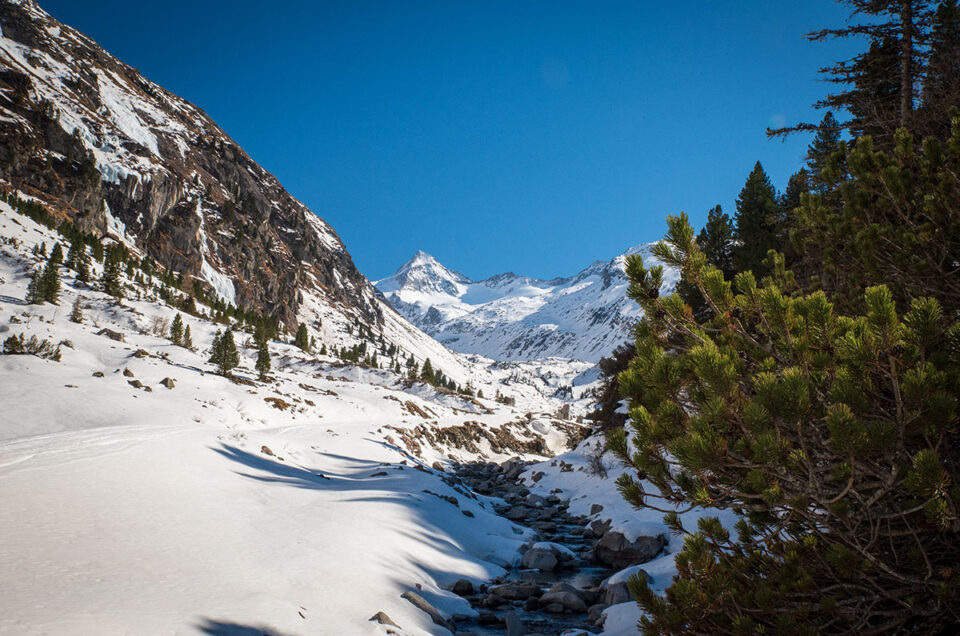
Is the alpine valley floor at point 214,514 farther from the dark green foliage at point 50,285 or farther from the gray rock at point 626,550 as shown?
the dark green foliage at point 50,285

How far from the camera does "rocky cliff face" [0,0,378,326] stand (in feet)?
329

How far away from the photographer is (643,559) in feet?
44.2

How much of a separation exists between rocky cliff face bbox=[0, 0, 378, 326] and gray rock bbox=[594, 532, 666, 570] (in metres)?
126

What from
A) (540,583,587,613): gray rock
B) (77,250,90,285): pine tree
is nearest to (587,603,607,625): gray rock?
(540,583,587,613): gray rock

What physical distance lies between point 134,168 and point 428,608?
488ft

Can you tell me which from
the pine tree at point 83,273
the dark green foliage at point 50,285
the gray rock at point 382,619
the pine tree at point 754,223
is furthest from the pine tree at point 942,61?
the pine tree at point 83,273

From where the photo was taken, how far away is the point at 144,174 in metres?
116

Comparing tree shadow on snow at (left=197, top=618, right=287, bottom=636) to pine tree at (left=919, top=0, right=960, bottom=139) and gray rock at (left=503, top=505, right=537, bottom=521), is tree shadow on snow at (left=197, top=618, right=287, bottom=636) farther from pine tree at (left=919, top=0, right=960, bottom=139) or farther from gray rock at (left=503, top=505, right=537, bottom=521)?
gray rock at (left=503, top=505, right=537, bottom=521)

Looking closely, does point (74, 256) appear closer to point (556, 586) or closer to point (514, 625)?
point (556, 586)

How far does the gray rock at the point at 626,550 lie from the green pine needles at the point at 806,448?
1022 cm

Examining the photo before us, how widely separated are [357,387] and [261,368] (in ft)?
47.4

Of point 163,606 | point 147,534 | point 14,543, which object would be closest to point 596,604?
point 163,606

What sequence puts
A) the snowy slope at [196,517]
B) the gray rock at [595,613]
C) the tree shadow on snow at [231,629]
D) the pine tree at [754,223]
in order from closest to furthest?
the tree shadow on snow at [231,629], the snowy slope at [196,517], the gray rock at [595,613], the pine tree at [754,223]

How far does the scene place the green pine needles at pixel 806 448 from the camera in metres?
2.96
